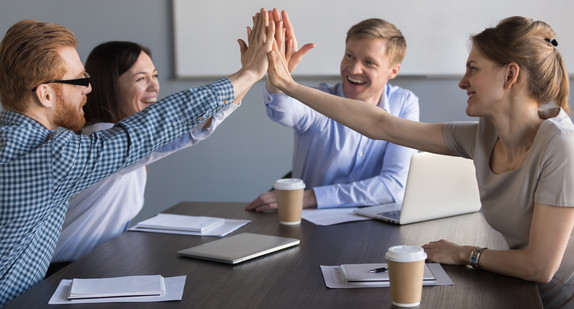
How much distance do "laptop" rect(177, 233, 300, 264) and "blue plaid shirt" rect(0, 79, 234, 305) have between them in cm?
31

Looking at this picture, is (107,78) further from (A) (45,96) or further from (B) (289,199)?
(B) (289,199)

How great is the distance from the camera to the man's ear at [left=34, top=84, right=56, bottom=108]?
1541 millimetres

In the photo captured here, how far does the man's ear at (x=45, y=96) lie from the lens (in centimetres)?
154

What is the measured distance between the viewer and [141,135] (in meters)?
1.52

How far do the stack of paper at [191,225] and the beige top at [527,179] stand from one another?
2.51 ft

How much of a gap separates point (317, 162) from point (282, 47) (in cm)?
68

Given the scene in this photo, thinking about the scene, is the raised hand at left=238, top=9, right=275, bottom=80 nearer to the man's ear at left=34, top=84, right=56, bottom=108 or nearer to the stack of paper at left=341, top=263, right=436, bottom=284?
the man's ear at left=34, top=84, right=56, bottom=108

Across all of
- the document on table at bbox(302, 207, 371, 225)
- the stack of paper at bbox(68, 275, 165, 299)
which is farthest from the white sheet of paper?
the stack of paper at bbox(68, 275, 165, 299)

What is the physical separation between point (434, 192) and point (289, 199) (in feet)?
1.58

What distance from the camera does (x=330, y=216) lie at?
209 cm

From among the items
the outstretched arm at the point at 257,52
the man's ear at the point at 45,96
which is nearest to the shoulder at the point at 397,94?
the outstretched arm at the point at 257,52

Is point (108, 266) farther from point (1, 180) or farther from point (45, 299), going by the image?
point (1, 180)

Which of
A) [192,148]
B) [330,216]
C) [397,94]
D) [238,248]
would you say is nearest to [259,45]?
[330,216]

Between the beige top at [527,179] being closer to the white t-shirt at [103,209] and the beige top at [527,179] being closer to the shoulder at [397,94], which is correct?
the white t-shirt at [103,209]
